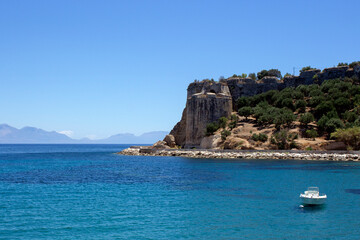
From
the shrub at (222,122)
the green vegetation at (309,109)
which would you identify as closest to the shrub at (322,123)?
the green vegetation at (309,109)

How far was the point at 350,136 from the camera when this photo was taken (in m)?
46.2

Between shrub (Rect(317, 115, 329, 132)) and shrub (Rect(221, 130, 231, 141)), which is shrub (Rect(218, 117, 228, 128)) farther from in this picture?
shrub (Rect(317, 115, 329, 132))

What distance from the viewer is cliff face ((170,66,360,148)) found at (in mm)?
61250

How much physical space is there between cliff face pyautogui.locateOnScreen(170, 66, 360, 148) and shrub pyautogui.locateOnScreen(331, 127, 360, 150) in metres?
19.3

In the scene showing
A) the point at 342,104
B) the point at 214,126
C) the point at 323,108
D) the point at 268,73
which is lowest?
the point at 214,126

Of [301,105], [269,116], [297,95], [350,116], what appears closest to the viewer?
[350,116]

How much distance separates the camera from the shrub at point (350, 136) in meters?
46.0

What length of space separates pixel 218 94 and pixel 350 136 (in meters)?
22.4

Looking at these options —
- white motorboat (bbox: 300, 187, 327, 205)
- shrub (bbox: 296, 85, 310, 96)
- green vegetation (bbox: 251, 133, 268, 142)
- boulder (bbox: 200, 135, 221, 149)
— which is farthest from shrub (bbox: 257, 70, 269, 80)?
white motorboat (bbox: 300, 187, 327, 205)

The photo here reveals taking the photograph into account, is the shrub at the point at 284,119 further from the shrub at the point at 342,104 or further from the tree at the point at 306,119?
the shrub at the point at 342,104

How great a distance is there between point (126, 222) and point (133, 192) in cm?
757

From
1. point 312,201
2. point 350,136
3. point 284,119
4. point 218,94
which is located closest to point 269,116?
point 284,119

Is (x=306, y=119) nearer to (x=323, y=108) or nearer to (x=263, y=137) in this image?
(x=323, y=108)

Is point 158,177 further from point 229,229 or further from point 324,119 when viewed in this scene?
point 324,119
